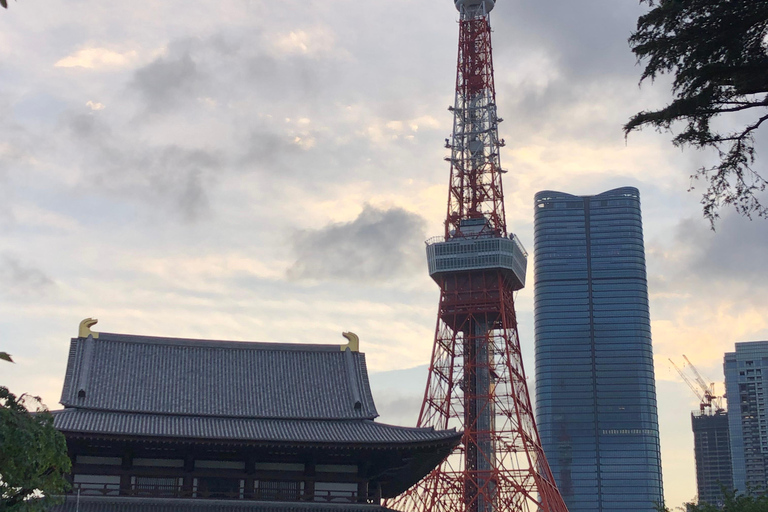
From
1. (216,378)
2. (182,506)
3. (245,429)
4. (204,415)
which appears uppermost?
(216,378)

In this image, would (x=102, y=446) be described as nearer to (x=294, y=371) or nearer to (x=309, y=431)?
(x=309, y=431)

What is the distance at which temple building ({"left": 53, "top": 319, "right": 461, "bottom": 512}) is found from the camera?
3994 centimetres

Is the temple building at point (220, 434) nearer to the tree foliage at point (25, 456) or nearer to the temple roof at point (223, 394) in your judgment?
the temple roof at point (223, 394)

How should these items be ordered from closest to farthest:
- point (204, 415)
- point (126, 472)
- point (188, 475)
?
point (126, 472)
point (188, 475)
point (204, 415)

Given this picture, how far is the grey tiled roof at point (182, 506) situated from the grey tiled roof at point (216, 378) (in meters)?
5.13

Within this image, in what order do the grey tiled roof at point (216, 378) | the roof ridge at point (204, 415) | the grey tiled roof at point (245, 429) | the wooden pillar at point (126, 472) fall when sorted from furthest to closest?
1. the grey tiled roof at point (216, 378)
2. the roof ridge at point (204, 415)
3. the grey tiled roof at point (245, 429)
4. the wooden pillar at point (126, 472)

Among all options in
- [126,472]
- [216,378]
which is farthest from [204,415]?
[126,472]

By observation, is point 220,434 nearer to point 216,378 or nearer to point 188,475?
point 188,475

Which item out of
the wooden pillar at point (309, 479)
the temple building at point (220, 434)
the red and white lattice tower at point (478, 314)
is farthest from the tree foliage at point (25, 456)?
the red and white lattice tower at point (478, 314)

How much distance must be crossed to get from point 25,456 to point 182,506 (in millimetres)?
17175

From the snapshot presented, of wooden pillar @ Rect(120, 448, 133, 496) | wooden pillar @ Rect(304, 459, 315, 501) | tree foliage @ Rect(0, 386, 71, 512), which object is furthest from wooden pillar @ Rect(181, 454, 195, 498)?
tree foliage @ Rect(0, 386, 71, 512)

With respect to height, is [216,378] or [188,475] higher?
[216,378]

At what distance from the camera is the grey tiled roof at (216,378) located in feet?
147

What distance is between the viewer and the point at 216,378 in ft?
157
